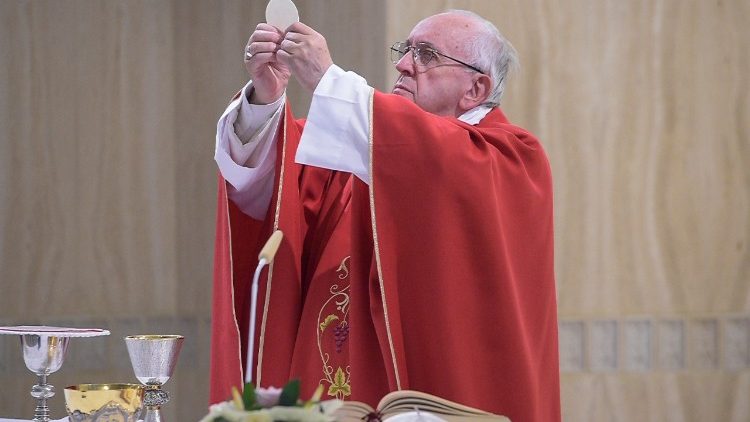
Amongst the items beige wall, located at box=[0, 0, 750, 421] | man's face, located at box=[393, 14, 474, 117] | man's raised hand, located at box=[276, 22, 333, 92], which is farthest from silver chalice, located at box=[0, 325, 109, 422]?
beige wall, located at box=[0, 0, 750, 421]

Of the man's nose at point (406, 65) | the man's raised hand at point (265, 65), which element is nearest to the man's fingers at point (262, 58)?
the man's raised hand at point (265, 65)

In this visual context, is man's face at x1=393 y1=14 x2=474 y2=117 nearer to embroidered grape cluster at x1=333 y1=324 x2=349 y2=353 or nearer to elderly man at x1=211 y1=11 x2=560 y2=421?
elderly man at x1=211 y1=11 x2=560 y2=421

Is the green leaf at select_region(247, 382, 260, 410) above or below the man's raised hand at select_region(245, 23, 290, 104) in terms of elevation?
below

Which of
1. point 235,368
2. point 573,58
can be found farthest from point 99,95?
point 235,368

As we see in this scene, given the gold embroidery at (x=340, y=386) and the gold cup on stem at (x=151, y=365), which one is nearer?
the gold cup on stem at (x=151, y=365)

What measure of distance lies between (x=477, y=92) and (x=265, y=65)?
26.6 inches

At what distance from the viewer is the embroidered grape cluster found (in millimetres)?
3023

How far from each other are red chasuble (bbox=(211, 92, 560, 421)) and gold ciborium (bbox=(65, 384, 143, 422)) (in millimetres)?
698

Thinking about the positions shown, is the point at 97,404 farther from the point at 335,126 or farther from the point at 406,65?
the point at 406,65

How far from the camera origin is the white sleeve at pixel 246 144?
9.66 feet

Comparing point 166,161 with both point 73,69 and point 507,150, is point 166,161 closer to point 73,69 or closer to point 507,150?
point 73,69

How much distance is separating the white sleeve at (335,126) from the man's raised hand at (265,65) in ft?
0.70

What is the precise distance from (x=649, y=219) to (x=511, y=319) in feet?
7.23

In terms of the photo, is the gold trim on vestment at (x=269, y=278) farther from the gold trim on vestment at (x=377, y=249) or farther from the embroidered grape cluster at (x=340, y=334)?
the gold trim on vestment at (x=377, y=249)
